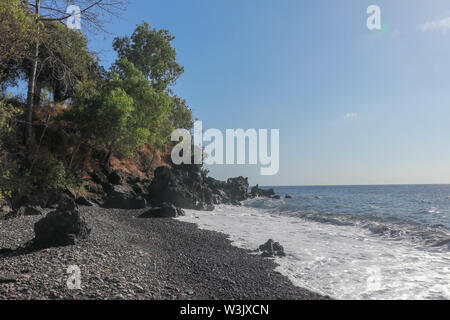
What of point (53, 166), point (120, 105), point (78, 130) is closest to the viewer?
point (53, 166)

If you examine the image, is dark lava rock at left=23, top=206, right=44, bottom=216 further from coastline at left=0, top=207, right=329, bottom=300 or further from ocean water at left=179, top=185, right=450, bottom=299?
ocean water at left=179, top=185, right=450, bottom=299

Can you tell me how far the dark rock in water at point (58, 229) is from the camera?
8.02m

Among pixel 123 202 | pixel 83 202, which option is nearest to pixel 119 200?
pixel 123 202

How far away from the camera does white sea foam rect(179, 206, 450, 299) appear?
730cm

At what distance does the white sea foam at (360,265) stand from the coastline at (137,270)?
950 millimetres

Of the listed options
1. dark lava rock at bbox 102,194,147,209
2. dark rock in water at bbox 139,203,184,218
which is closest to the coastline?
dark rock in water at bbox 139,203,184,218

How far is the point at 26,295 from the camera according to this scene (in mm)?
5168

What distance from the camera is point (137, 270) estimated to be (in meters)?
7.11

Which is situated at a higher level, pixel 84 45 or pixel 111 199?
pixel 84 45

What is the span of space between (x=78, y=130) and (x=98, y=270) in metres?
15.9

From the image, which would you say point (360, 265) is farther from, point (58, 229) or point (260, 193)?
point (260, 193)

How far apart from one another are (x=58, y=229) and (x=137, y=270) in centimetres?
312
